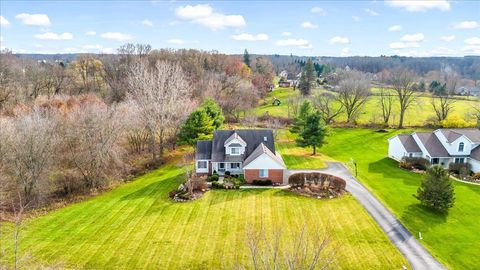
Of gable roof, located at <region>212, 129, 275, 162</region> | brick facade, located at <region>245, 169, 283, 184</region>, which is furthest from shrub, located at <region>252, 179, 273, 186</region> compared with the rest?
gable roof, located at <region>212, 129, 275, 162</region>

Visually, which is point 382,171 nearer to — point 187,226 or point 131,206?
point 187,226

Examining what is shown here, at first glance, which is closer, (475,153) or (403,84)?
(475,153)

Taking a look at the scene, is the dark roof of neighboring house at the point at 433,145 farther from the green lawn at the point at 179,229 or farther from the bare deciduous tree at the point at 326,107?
the bare deciduous tree at the point at 326,107

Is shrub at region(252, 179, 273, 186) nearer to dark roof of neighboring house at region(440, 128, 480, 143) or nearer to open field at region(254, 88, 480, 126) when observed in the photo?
dark roof of neighboring house at region(440, 128, 480, 143)

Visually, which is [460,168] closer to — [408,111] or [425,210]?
[425,210]

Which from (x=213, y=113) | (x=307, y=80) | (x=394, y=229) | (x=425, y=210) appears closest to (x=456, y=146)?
(x=425, y=210)

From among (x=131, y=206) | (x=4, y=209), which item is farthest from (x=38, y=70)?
(x=131, y=206)
